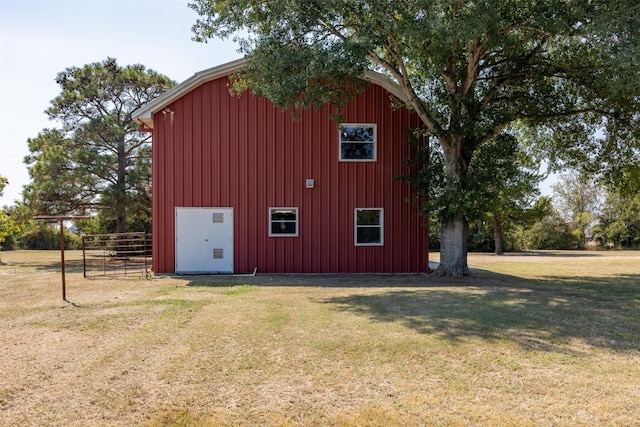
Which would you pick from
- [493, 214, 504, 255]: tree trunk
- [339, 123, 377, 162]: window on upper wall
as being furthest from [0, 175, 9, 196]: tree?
[493, 214, 504, 255]: tree trunk

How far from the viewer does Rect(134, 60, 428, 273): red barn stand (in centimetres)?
1397

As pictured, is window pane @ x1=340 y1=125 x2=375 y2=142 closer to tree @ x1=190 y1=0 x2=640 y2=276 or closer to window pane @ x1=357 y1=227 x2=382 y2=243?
tree @ x1=190 y1=0 x2=640 y2=276

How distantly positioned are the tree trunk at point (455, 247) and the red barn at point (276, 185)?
1488 mm

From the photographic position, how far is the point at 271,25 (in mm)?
11031

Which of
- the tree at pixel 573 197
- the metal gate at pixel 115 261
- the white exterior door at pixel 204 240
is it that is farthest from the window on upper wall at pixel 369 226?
the tree at pixel 573 197

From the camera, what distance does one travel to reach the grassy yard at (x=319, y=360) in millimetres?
3521

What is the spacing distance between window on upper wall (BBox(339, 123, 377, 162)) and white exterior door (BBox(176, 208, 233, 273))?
413cm

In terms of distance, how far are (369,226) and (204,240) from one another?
17.2 feet

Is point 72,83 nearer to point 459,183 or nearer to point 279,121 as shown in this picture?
point 279,121

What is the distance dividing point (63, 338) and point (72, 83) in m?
18.7

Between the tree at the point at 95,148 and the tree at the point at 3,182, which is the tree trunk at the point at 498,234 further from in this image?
the tree at the point at 3,182

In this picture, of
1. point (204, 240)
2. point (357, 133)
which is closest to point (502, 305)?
point (357, 133)

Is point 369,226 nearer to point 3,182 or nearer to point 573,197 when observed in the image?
point 3,182

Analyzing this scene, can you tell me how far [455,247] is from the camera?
42.6ft
